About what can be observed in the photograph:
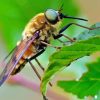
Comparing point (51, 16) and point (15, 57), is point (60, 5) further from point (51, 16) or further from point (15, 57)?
point (15, 57)

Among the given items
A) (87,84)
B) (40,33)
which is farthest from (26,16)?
(87,84)

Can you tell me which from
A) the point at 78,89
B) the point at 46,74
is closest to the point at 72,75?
the point at 78,89

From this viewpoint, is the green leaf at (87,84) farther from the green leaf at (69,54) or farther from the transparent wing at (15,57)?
the transparent wing at (15,57)

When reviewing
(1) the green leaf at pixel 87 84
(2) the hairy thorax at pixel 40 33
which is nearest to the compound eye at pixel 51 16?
(2) the hairy thorax at pixel 40 33

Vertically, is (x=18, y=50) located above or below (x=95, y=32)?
below

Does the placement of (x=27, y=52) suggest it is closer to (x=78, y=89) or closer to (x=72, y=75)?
(x=72, y=75)
